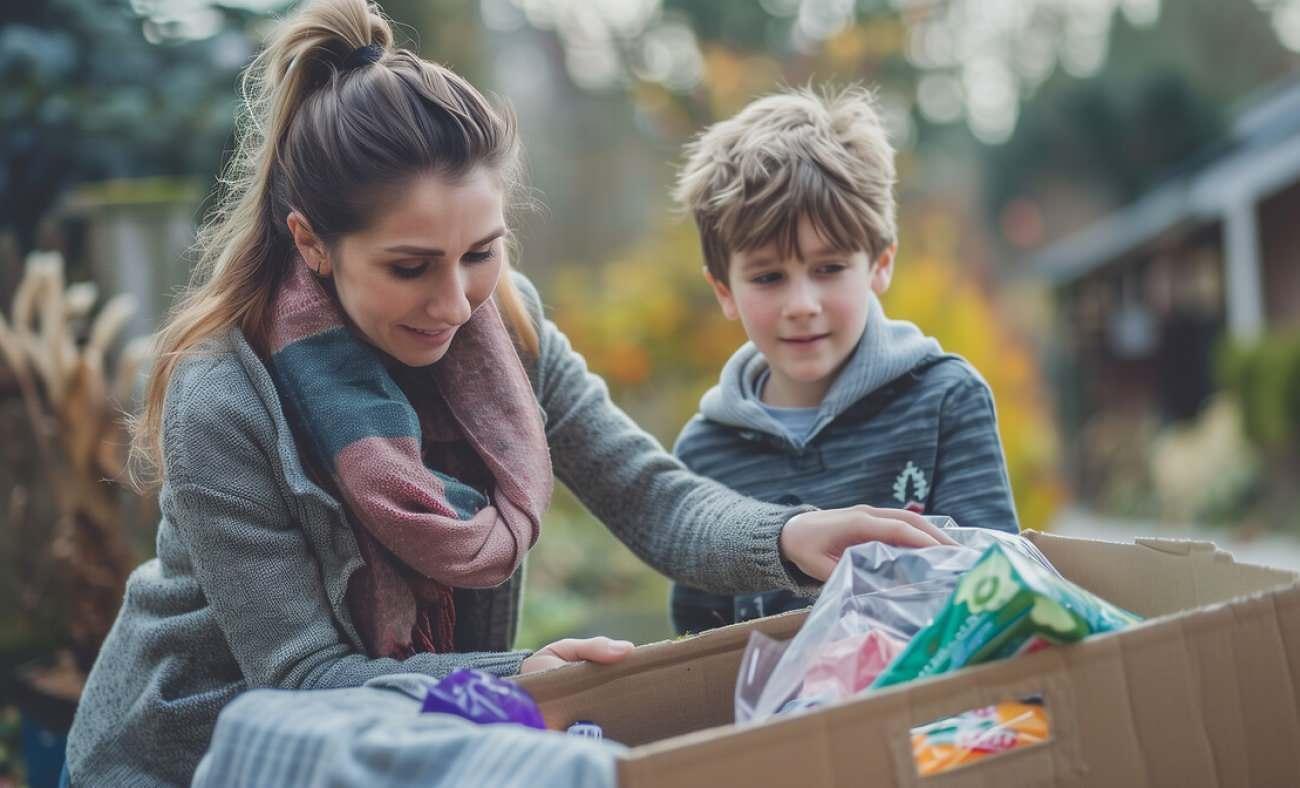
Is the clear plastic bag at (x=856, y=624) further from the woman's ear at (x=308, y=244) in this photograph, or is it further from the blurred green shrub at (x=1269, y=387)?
the blurred green shrub at (x=1269, y=387)

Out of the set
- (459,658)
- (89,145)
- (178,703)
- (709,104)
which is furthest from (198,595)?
(709,104)

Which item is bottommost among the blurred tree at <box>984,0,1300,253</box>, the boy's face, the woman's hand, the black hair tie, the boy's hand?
the woman's hand

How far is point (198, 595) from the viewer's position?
183 centimetres

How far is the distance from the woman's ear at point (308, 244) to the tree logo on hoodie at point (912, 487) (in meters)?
1.02

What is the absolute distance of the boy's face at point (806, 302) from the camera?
7.39 feet

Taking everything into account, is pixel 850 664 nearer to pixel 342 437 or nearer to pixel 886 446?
pixel 342 437

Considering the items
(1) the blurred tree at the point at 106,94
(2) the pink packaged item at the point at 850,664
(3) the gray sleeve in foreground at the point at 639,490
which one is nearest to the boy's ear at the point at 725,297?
(3) the gray sleeve in foreground at the point at 639,490

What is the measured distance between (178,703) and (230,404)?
16.7 inches

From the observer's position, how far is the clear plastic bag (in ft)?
4.67

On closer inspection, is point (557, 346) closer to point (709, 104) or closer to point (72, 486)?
point (72, 486)

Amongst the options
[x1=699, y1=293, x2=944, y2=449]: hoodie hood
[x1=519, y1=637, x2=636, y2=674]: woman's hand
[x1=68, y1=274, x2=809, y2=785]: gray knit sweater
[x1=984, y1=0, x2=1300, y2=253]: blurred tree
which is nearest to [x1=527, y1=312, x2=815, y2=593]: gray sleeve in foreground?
[x1=68, y1=274, x2=809, y2=785]: gray knit sweater

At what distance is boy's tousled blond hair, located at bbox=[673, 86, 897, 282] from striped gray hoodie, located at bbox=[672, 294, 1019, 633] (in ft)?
0.61

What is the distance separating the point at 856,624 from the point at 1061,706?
286mm

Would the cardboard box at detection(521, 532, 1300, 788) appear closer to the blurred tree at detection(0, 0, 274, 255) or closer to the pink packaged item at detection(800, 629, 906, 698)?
the pink packaged item at detection(800, 629, 906, 698)
